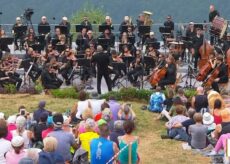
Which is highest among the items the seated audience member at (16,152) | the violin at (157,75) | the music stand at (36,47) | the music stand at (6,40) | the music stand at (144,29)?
the music stand at (144,29)

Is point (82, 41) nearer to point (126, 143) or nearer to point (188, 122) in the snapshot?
point (188, 122)

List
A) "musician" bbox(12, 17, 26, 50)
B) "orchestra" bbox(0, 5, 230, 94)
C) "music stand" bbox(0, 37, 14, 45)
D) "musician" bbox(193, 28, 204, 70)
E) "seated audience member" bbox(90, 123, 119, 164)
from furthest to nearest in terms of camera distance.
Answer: "musician" bbox(12, 17, 26, 50) < "music stand" bbox(0, 37, 14, 45) < "musician" bbox(193, 28, 204, 70) < "orchestra" bbox(0, 5, 230, 94) < "seated audience member" bbox(90, 123, 119, 164)

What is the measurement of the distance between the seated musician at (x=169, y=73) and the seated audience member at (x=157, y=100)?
134cm

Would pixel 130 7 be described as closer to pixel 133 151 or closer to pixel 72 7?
pixel 72 7

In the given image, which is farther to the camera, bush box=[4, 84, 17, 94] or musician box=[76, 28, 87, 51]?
musician box=[76, 28, 87, 51]

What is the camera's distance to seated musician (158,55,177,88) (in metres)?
19.9

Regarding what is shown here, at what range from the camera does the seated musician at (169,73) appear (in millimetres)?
19908

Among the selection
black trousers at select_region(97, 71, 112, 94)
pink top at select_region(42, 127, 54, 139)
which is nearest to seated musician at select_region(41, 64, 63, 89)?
black trousers at select_region(97, 71, 112, 94)

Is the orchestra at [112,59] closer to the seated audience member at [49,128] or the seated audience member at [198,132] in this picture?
the seated audience member at [198,132]

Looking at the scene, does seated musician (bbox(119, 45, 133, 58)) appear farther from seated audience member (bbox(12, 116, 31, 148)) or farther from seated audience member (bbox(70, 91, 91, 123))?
seated audience member (bbox(12, 116, 31, 148))

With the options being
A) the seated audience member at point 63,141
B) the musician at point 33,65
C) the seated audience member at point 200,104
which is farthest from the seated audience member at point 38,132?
the musician at point 33,65

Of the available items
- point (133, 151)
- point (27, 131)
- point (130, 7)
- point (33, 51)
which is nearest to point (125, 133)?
point (133, 151)

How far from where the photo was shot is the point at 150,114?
18688mm

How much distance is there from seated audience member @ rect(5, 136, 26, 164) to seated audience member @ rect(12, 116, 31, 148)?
→ 1654 millimetres
